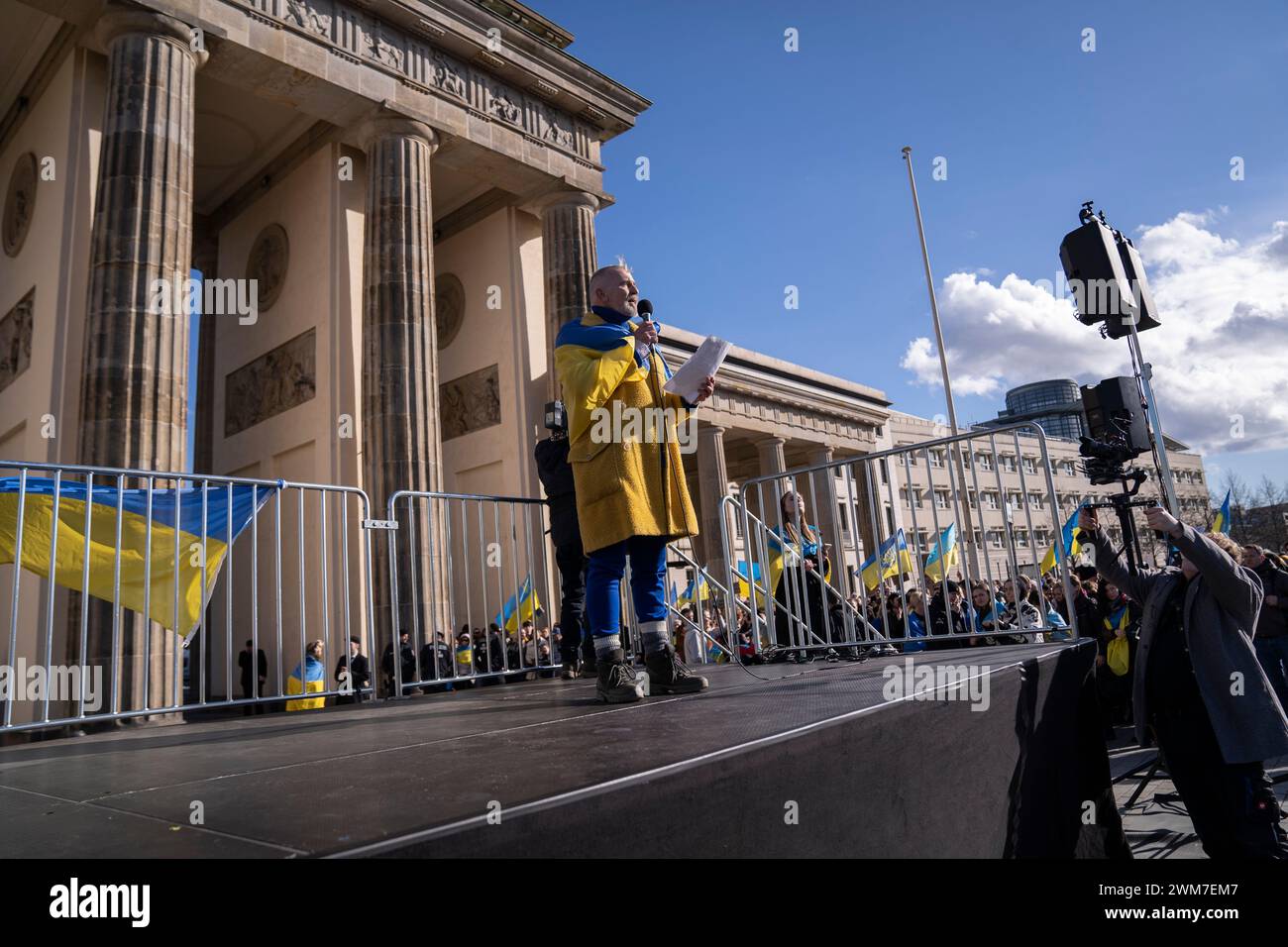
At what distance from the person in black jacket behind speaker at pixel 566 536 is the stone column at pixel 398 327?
264 inches

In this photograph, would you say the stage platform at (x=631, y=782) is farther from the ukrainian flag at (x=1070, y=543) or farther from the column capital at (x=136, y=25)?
the column capital at (x=136, y=25)

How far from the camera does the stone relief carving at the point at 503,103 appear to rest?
1593 centimetres

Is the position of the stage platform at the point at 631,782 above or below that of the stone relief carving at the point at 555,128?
below

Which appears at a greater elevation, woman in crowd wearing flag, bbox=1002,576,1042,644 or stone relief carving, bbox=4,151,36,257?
stone relief carving, bbox=4,151,36,257

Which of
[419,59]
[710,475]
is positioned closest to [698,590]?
[419,59]

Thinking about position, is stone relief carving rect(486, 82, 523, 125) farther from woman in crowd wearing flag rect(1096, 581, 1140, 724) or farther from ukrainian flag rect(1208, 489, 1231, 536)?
ukrainian flag rect(1208, 489, 1231, 536)

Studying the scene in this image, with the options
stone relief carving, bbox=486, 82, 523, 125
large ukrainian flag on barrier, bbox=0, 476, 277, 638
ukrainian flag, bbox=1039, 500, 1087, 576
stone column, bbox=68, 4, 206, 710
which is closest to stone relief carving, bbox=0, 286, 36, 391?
stone column, bbox=68, 4, 206, 710

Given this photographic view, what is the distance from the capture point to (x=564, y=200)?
17.0 metres

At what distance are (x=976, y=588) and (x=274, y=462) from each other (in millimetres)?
13522

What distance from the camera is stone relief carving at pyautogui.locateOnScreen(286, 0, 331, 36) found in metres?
13.0

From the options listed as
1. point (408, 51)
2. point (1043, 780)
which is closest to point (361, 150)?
point (408, 51)

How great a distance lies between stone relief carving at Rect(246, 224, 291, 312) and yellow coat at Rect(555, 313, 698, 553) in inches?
582

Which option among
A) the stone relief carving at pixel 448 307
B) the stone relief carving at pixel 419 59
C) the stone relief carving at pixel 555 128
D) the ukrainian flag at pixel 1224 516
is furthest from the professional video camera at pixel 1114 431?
the stone relief carving at pixel 448 307
